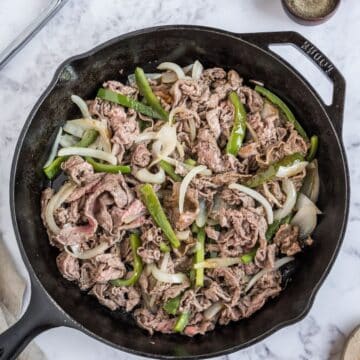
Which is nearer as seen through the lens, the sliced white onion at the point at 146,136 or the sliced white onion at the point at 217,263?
the sliced white onion at the point at 217,263

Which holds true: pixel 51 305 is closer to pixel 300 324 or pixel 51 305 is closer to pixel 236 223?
pixel 236 223

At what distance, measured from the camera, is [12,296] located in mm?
3773

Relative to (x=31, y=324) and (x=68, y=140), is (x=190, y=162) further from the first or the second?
(x=31, y=324)

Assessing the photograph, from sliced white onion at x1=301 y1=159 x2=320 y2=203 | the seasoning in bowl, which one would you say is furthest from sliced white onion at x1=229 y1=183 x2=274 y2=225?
the seasoning in bowl

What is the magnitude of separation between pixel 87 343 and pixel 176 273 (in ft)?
2.33

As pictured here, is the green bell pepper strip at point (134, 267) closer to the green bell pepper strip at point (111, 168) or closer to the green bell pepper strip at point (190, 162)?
the green bell pepper strip at point (111, 168)

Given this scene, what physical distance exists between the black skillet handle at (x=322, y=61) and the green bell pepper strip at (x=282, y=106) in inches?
9.7

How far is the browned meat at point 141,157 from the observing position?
3549 millimetres

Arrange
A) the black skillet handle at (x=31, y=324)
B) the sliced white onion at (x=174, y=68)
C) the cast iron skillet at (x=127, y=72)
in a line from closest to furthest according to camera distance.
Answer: the black skillet handle at (x=31, y=324), the cast iron skillet at (x=127, y=72), the sliced white onion at (x=174, y=68)

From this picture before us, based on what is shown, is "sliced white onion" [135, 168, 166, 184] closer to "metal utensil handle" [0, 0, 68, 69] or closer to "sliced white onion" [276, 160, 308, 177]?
"sliced white onion" [276, 160, 308, 177]

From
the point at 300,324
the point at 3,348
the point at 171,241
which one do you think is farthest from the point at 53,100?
the point at 300,324

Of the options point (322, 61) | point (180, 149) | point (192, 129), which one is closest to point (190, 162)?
point (180, 149)

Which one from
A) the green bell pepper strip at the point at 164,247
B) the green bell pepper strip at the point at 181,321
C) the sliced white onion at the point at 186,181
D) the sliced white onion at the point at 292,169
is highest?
the sliced white onion at the point at 186,181

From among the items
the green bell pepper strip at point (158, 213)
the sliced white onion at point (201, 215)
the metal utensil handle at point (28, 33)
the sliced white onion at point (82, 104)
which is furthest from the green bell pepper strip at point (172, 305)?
the metal utensil handle at point (28, 33)
